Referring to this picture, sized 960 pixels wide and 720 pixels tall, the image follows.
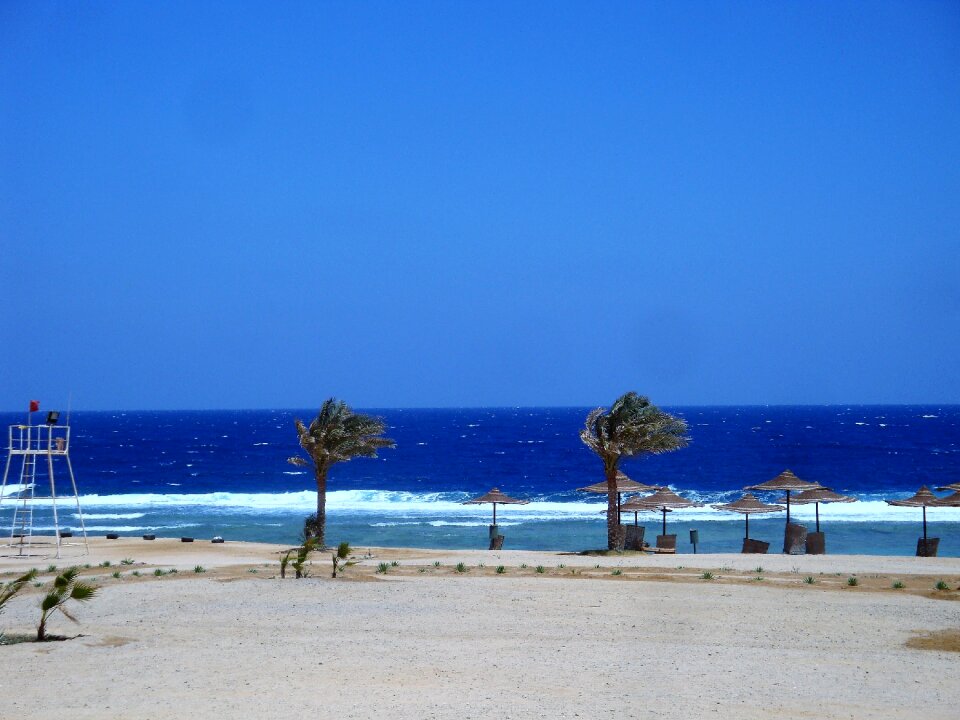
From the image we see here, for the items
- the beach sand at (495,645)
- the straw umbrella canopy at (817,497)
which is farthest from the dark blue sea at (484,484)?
the beach sand at (495,645)

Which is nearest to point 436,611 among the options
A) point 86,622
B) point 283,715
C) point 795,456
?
point 86,622

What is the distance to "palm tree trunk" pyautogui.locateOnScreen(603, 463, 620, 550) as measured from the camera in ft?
84.8

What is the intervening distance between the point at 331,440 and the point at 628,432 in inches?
311

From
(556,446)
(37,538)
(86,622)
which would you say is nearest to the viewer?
(86,622)

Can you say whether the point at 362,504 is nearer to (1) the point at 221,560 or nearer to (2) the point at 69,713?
(1) the point at 221,560

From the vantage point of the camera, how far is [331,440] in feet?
92.5

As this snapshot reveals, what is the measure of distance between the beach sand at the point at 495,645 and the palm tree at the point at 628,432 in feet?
13.4

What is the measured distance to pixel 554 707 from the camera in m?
10.9

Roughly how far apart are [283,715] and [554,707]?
273 centimetres

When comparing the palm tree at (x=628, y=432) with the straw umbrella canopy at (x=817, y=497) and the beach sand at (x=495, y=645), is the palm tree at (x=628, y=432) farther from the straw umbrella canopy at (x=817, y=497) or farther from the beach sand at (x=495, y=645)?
the straw umbrella canopy at (x=817, y=497)

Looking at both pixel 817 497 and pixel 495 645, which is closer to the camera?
pixel 495 645

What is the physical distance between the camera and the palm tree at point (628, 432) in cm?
2573

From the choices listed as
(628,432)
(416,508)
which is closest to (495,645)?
(628,432)

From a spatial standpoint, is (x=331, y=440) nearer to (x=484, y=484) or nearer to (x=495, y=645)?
(x=495, y=645)
